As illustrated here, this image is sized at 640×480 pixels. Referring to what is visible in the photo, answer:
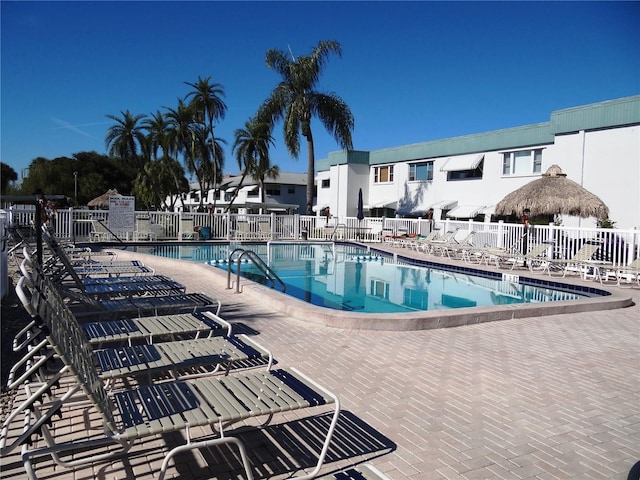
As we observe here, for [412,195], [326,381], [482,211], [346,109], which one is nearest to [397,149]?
[412,195]

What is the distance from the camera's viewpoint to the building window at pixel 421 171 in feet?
103

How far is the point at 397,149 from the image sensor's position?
1332 inches

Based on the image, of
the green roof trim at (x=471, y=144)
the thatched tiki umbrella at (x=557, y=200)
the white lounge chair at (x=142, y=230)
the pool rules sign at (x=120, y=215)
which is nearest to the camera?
the thatched tiki umbrella at (x=557, y=200)

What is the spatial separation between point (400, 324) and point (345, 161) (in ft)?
99.9

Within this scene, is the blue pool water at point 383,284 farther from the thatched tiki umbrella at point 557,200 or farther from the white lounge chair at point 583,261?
the thatched tiki umbrella at point 557,200

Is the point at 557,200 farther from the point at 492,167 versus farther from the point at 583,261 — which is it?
the point at 492,167

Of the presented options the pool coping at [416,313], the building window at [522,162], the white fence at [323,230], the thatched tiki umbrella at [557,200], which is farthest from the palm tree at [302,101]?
the pool coping at [416,313]

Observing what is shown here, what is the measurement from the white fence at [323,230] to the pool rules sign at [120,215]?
387mm

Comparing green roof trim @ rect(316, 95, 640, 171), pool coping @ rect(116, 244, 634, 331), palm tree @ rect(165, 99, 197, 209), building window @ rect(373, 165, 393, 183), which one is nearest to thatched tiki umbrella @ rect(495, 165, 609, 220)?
green roof trim @ rect(316, 95, 640, 171)

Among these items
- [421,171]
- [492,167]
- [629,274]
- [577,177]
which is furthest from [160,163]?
[629,274]

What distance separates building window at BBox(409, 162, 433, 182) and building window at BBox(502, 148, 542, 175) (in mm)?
6019

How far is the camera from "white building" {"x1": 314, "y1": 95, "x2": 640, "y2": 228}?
794 inches

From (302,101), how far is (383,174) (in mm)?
10128

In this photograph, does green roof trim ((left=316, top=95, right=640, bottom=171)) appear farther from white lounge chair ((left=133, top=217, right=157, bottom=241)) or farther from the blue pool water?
white lounge chair ((left=133, top=217, right=157, bottom=241))
